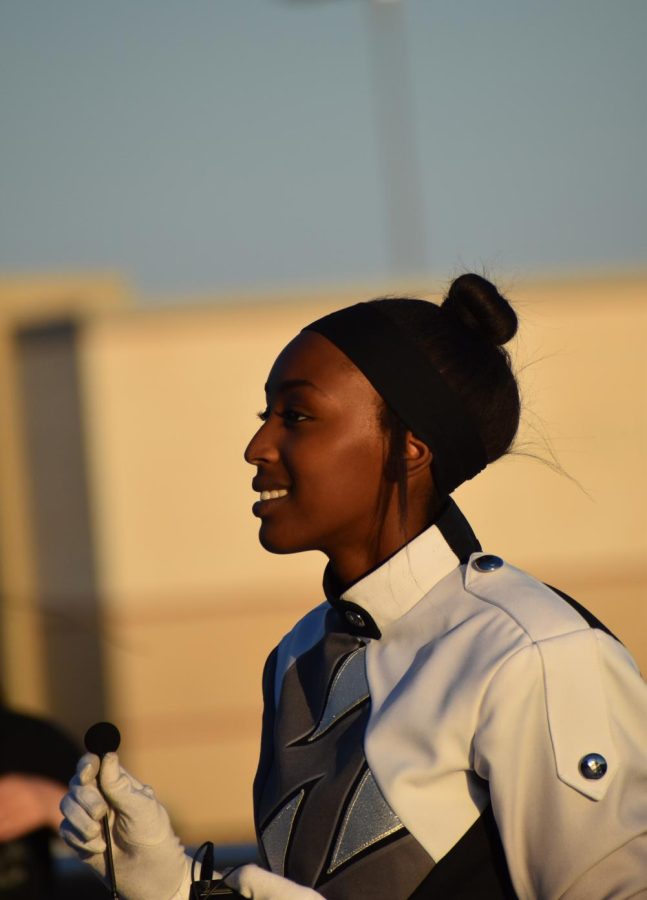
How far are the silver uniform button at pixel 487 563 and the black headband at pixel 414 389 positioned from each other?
0.42 ft

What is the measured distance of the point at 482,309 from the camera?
6.66 ft

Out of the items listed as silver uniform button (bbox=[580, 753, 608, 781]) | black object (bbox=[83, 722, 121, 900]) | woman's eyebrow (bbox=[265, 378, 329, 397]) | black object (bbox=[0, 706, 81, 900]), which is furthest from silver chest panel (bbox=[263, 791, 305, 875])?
black object (bbox=[0, 706, 81, 900])

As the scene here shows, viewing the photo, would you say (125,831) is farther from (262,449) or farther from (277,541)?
(262,449)

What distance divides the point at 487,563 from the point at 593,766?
0.36m

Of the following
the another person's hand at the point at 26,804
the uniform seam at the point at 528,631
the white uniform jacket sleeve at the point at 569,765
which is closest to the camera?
the white uniform jacket sleeve at the point at 569,765

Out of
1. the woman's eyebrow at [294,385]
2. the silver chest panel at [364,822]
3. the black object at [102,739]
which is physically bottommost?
the silver chest panel at [364,822]

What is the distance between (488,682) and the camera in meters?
1.72

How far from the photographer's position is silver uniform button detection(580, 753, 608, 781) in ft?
5.33

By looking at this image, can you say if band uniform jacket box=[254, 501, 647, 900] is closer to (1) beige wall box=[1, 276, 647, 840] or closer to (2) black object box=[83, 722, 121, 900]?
(2) black object box=[83, 722, 121, 900]

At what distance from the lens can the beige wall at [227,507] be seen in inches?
523

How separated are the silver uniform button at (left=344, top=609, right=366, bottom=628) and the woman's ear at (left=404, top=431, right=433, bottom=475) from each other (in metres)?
0.21

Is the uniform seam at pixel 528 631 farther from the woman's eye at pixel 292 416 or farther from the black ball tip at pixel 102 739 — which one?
the black ball tip at pixel 102 739

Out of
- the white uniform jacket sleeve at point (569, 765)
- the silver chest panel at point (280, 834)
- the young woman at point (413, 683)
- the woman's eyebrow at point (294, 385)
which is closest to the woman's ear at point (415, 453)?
the young woman at point (413, 683)

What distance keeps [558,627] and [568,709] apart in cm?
11
